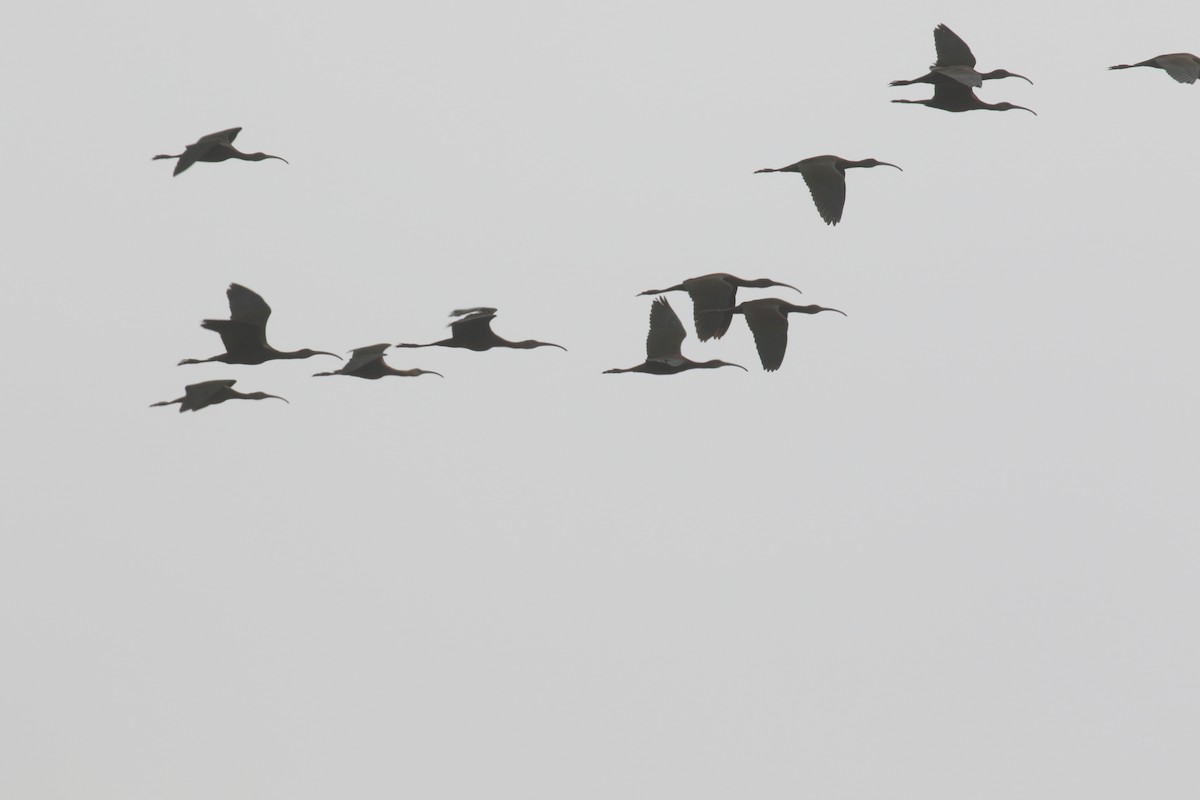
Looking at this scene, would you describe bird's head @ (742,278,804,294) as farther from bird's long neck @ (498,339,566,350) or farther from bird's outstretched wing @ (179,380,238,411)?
bird's outstretched wing @ (179,380,238,411)

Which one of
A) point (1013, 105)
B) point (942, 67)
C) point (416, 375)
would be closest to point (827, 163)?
point (942, 67)

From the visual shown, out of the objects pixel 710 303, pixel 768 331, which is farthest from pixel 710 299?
pixel 768 331

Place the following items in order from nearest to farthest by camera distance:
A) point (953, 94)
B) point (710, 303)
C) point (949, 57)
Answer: point (949, 57), point (710, 303), point (953, 94)

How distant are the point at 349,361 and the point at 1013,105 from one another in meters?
10.9

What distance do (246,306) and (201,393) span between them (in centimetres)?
239

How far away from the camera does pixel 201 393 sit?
2950 centimetres

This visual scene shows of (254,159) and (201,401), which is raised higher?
(254,159)

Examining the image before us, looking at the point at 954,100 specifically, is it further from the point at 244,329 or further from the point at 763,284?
the point at 244,329

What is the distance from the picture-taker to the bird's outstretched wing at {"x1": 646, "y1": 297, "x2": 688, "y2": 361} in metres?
34.0

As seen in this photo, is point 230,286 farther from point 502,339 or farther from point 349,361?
point 502,339

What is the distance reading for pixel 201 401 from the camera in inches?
1150

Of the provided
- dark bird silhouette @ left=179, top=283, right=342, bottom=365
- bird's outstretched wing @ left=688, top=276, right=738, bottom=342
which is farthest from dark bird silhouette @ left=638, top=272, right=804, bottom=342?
dark bird silhouette @ left=179, top=283, right=342, bottom=365

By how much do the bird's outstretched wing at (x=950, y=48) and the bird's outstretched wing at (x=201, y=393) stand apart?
11065 millimetres

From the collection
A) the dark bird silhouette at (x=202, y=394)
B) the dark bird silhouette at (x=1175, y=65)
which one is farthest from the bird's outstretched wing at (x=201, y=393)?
the dark bird silhouette at (x=1175, y=65)
